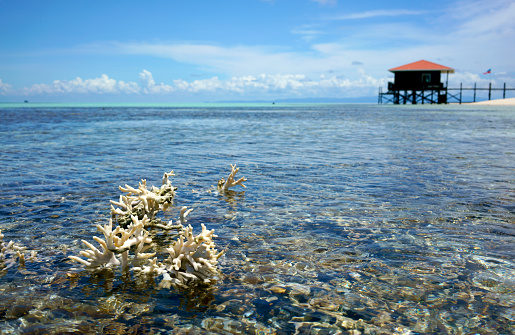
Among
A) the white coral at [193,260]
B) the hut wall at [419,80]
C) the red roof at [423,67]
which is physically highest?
the red roof at [423,67]

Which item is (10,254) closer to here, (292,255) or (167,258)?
(167,258)

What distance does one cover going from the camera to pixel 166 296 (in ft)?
12.3

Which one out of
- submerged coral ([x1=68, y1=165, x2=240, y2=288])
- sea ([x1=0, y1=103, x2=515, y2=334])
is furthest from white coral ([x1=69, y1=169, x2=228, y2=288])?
sea ([x1=0, y1=103, x2=515, y2=334])

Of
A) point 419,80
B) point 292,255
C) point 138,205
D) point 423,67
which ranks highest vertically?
point 423,67

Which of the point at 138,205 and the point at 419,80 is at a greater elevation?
the point at 419,80

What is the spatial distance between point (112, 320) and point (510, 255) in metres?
4.44

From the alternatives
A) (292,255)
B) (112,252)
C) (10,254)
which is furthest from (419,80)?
(10,254)

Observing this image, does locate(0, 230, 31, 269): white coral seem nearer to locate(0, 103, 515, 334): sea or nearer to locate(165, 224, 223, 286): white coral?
locate(0, 103, 515, 334): sea

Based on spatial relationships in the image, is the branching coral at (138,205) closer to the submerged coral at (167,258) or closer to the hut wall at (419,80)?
the submerged coral at (167,258)

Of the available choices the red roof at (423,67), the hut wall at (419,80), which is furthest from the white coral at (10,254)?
the hut wall at (419,80)

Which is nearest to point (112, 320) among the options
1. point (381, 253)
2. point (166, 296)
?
point (166, 296)

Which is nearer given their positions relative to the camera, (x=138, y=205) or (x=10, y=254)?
(x=10, y=254)

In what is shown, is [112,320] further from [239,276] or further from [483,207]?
[483,207]

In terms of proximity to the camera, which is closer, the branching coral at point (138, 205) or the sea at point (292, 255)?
the sea at point (292, 255)
